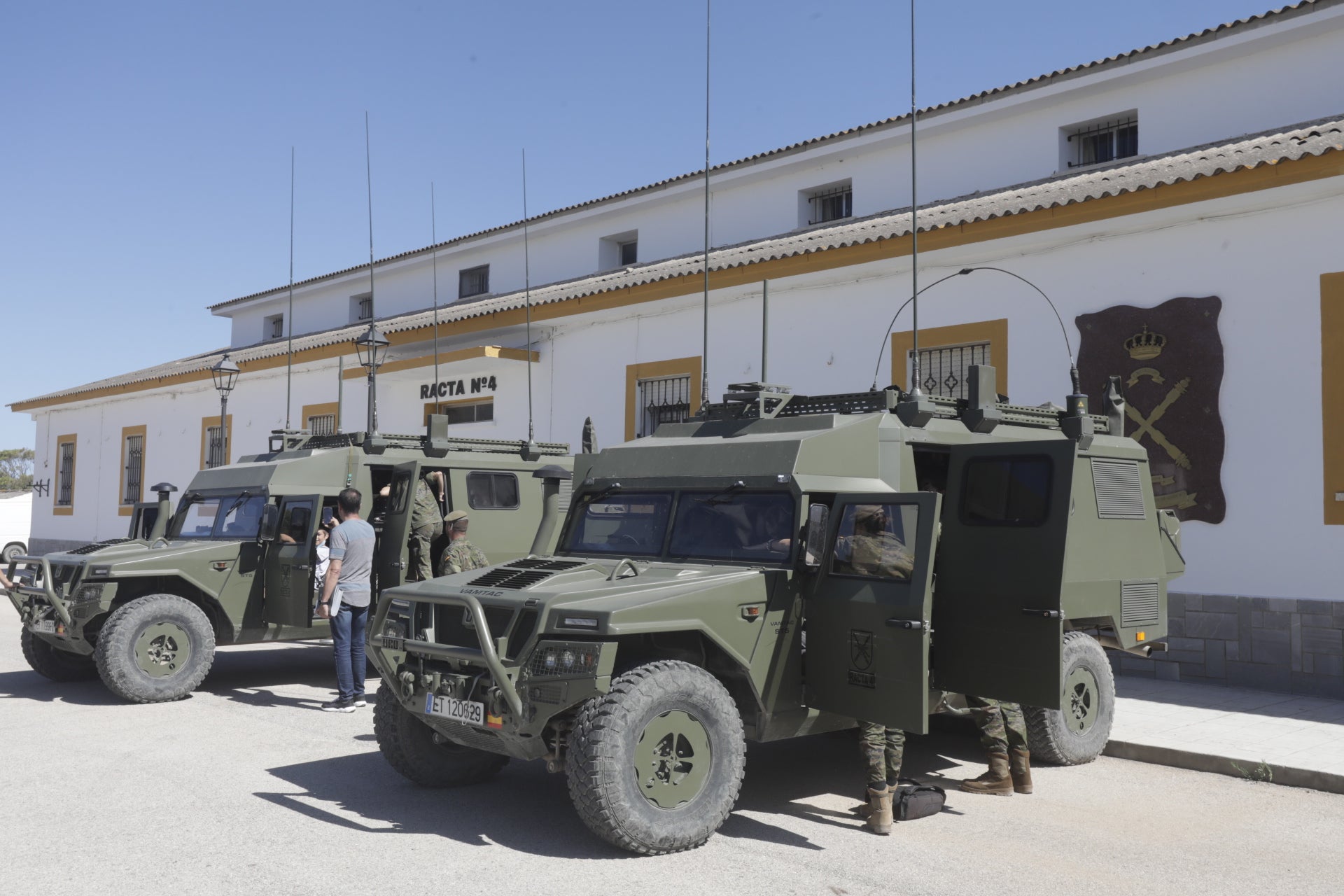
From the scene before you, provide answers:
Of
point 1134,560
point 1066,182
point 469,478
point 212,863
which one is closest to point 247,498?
point 469,478

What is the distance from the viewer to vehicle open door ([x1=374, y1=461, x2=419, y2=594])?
31.8 feet

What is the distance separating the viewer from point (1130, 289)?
1054 centimetres

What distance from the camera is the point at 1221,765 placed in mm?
6781

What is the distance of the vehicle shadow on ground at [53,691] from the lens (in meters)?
8.95

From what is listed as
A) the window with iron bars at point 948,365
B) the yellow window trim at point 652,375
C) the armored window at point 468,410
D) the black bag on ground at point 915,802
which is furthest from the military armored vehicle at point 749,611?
the armored window at point 468,410

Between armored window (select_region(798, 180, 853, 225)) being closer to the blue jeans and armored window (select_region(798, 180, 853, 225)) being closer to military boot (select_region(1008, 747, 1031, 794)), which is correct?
the blue jeans

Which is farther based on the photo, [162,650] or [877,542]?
[162,650]

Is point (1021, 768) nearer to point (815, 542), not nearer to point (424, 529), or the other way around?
point (815, 542)

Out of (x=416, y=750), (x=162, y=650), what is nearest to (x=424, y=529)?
(x=162, y=650)

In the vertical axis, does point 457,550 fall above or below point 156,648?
above

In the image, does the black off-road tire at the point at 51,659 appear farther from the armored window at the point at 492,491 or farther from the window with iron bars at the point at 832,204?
the window with iron bars at the point at 832,204

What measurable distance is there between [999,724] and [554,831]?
2445 mm

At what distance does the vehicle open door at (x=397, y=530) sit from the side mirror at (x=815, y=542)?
5.02 m

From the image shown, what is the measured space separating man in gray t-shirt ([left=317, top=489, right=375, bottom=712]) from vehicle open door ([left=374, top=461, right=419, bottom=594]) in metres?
1.05
